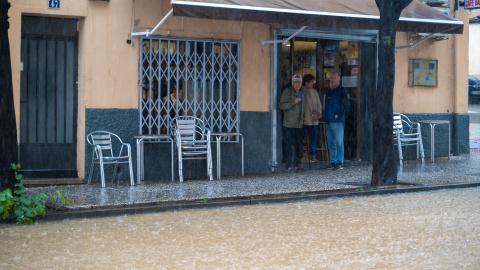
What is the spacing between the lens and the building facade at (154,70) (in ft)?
43.8

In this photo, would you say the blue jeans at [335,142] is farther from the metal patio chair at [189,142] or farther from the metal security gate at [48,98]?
the metal security gate at [48,98]

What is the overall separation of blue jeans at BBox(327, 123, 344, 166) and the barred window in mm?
2092

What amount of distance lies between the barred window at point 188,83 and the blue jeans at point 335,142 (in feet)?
6.86

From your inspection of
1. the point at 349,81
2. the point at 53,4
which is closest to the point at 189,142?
the point at 53,4

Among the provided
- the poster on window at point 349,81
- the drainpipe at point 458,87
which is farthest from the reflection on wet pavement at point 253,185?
the drainpipe at point 458,87

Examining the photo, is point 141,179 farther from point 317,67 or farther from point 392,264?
point 392,264

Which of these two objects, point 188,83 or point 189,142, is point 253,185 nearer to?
point 189,142

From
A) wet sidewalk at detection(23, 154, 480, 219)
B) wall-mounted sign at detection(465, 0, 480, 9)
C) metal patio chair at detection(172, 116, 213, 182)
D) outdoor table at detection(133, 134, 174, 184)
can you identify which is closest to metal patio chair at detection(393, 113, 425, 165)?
wet sidewalk at detection(23, 154, 480, 219)

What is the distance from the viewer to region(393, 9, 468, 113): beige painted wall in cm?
1758

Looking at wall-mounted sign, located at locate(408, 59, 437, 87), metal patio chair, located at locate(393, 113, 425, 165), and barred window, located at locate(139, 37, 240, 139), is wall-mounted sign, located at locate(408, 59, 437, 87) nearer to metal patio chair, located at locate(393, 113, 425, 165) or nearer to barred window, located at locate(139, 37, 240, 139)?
metal patio chair, located at locate(393, 113, 425, 165)

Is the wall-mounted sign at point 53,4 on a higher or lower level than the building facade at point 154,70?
higher

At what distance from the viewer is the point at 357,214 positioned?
972 cm

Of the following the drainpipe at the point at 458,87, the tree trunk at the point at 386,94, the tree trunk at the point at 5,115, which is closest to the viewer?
the tree trunk at the point at 5,115

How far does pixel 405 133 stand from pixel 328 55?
8.72ft
